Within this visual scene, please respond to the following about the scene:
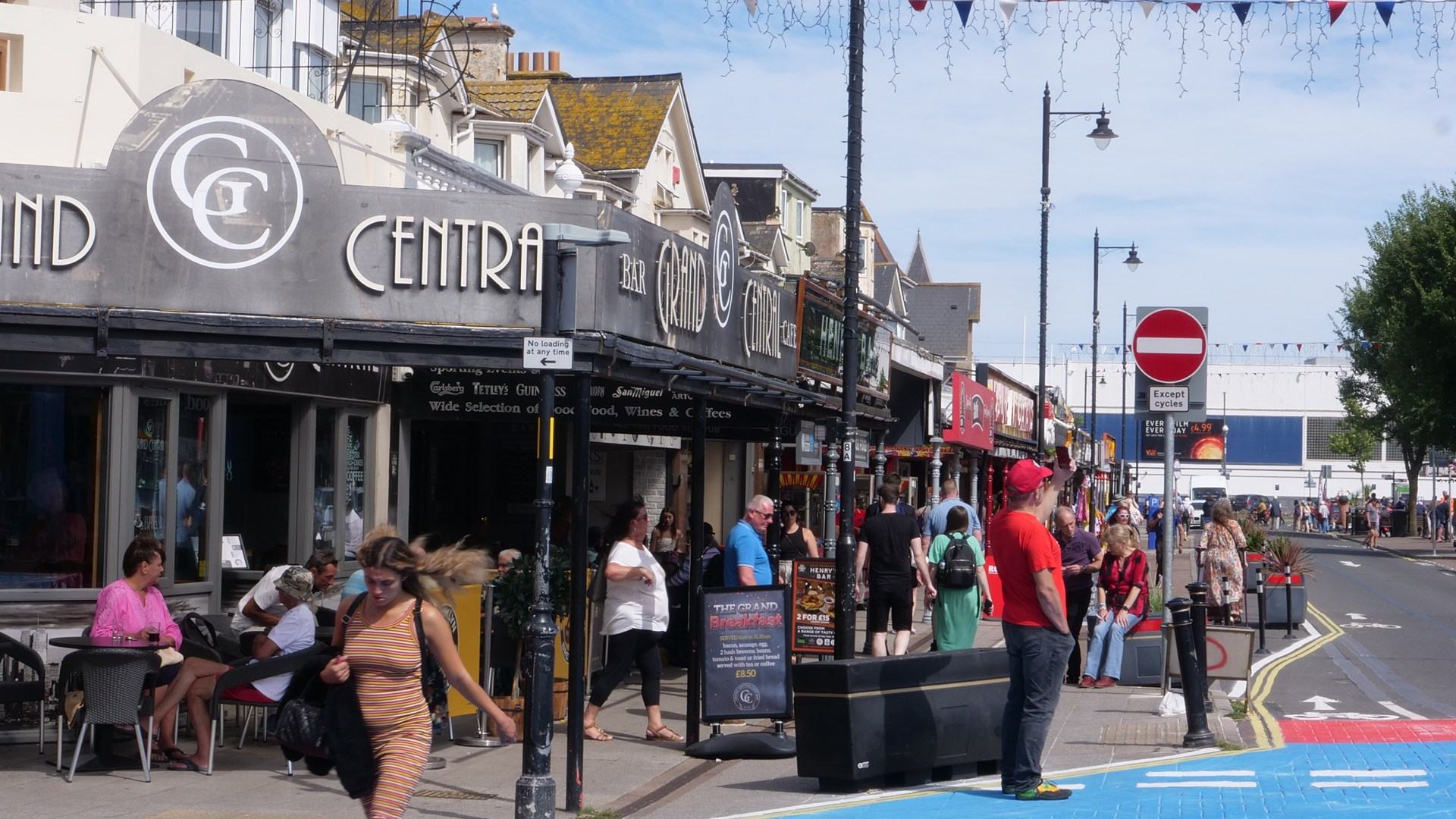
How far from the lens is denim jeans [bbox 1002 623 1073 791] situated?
8.84m

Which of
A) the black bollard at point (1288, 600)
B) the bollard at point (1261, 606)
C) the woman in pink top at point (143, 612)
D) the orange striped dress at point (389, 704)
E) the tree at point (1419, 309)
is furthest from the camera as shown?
the tree at point (1419, 309)

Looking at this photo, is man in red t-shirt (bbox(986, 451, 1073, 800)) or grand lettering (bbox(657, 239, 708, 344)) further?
grand lettering (bbox(657, 239, 708, 344))

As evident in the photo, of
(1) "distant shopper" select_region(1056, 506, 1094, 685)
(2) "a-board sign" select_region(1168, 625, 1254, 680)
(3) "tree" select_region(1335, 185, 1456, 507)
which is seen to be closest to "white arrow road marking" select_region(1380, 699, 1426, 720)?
(2) "a-board sign" select_region(1168, 625, 1254, 680)

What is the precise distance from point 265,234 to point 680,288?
3.03 m

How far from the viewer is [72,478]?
11570 millimetres

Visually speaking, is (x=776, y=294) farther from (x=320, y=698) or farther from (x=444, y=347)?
(x=320, y=698)

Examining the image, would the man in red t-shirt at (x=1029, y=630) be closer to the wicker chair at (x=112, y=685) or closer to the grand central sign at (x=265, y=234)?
the grand central sign at (x=265, y=234)

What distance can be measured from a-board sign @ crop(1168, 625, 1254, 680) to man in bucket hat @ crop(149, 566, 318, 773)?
21.7ft

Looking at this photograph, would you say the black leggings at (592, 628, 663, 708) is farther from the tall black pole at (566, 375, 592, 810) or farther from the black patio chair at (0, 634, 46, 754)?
the black patio chair at (0, 634, 46, 754)

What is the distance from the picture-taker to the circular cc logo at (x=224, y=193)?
9.10 meters

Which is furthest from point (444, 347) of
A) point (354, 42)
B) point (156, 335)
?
point (354, 42)

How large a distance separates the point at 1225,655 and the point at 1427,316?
123ft

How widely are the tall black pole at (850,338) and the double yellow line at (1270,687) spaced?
3249 mm

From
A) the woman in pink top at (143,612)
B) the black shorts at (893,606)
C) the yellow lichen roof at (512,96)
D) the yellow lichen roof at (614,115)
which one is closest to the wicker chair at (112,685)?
the woman in pink top at (143,612)
